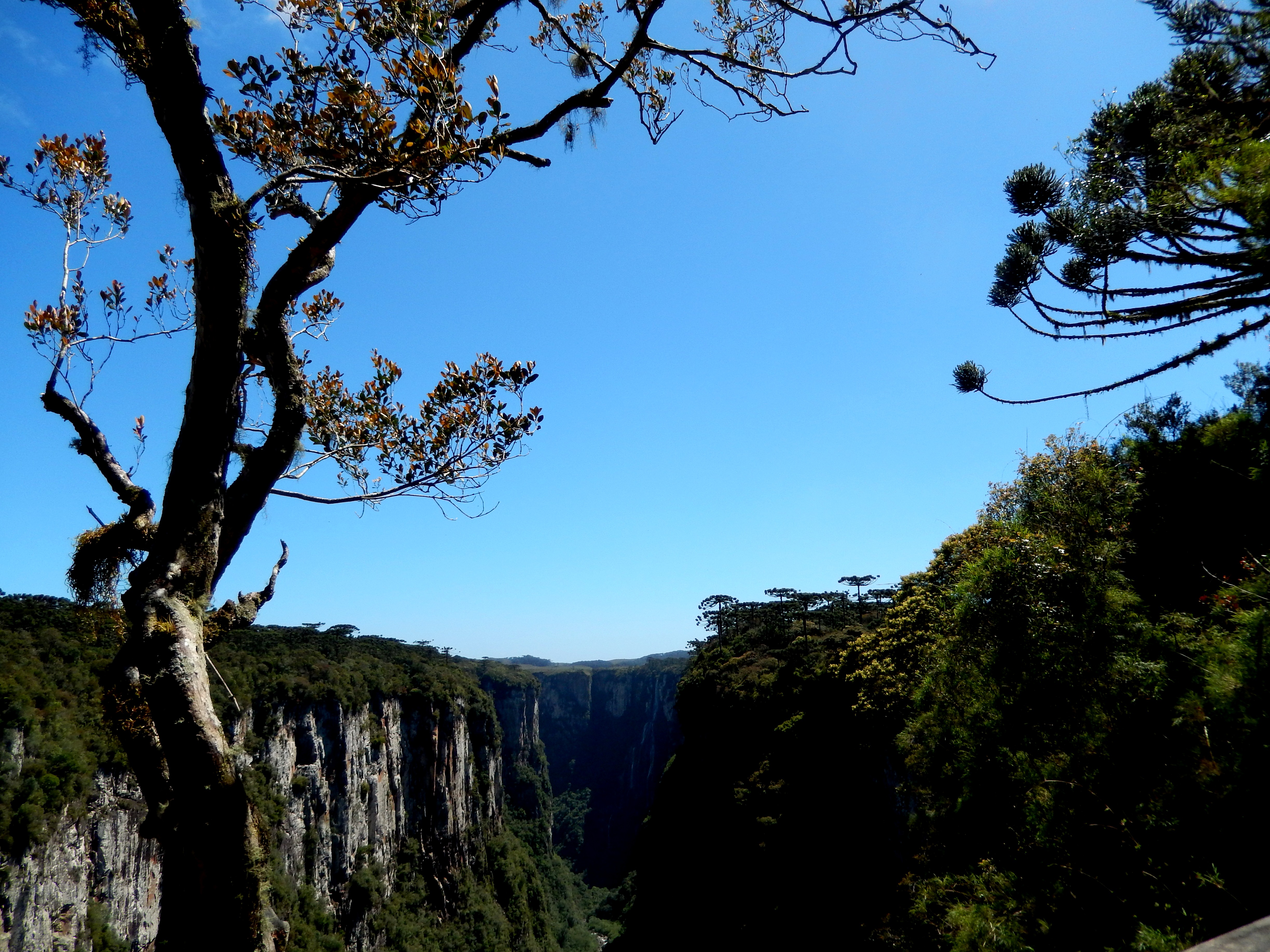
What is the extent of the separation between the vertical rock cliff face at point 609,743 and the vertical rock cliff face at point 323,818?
37262 mm

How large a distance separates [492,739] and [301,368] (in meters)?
85.4

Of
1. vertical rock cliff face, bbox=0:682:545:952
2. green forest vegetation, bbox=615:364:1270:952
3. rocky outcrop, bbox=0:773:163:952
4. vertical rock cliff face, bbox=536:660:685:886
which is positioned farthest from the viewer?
vertical rock cliff face, bbox=536:660:685:886

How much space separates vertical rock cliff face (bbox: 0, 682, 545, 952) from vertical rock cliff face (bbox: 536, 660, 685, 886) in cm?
3726

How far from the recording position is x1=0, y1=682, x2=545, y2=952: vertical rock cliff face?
24016 millimetres

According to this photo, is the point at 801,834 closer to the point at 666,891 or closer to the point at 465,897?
Answer: the point at 666,891

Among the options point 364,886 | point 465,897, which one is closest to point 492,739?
point 465,897

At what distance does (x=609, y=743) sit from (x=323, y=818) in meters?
109

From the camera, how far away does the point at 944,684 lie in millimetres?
9305

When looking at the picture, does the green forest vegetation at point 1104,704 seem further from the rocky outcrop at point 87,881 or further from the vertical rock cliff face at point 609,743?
the vertical rock cliff face at point 609,743

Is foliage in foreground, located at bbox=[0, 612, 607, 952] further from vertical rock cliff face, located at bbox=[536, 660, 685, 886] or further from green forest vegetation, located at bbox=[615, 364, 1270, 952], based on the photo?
vertical rock cliff face, located at bbox=[536, 660, 685, 886]

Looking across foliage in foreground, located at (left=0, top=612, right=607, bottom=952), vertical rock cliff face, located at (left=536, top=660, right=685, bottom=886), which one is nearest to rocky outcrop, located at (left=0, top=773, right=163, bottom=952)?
foliage in foreground, located at (left=0, top=612, right=607, bottom=952)

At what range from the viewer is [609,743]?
5689 inches

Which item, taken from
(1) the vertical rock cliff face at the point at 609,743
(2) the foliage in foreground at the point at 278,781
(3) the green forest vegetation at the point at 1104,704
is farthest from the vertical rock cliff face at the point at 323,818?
(1) the vertical rock cliff face at the point at 609,743

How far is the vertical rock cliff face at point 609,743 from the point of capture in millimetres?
116688
